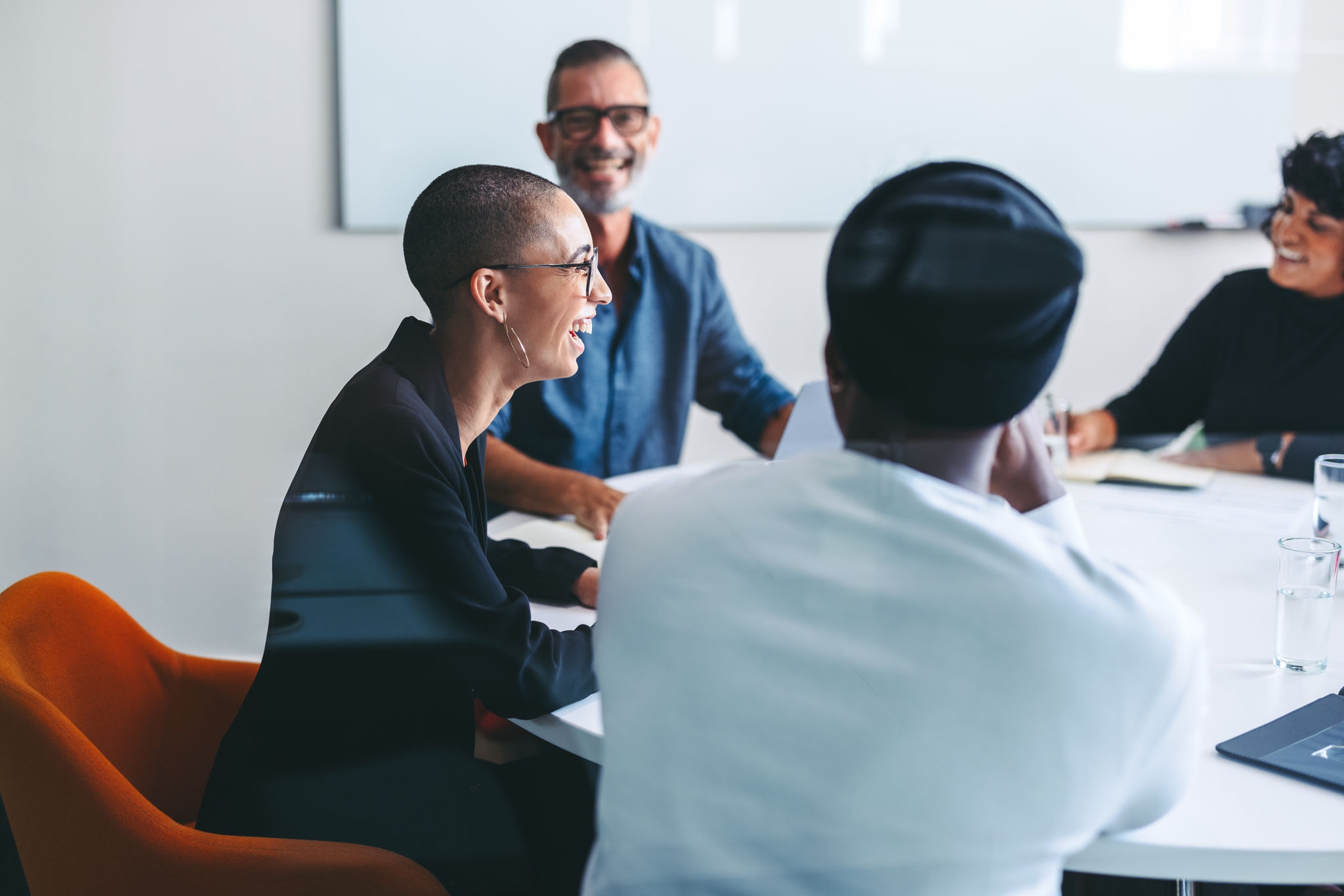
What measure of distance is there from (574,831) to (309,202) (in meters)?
1.19

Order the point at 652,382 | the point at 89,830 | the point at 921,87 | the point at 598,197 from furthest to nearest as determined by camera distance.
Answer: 1. the point at 921,87
2. the point at 652,382
3. the point at 598,197
4. the point at 89,830

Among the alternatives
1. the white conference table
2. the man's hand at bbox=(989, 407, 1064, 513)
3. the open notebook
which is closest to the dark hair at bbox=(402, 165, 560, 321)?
the white conference table

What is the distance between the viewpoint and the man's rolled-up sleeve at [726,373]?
181 centimetres

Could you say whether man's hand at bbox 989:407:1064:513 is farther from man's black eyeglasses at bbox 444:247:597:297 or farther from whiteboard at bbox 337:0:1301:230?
whiteboard at bbox 337:0:1301:230

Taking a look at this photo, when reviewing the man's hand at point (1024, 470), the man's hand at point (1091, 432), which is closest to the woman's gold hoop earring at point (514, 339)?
the man's hand at point (1024, 470)

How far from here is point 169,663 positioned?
3.80 feet

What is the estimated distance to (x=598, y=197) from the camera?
1222 mm

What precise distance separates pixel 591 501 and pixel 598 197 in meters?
0.43

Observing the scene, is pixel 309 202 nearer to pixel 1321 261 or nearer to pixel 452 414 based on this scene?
pixel 452 414

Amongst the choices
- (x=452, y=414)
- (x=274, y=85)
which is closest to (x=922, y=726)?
(x=452, y=414)

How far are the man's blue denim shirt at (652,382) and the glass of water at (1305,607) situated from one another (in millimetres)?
672

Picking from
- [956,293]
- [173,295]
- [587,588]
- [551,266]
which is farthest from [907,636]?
[173,295]

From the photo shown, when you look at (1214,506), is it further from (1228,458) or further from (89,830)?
(89,830)

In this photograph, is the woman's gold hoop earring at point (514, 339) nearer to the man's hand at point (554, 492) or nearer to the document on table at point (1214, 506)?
the man's hand at point (554, 492)
